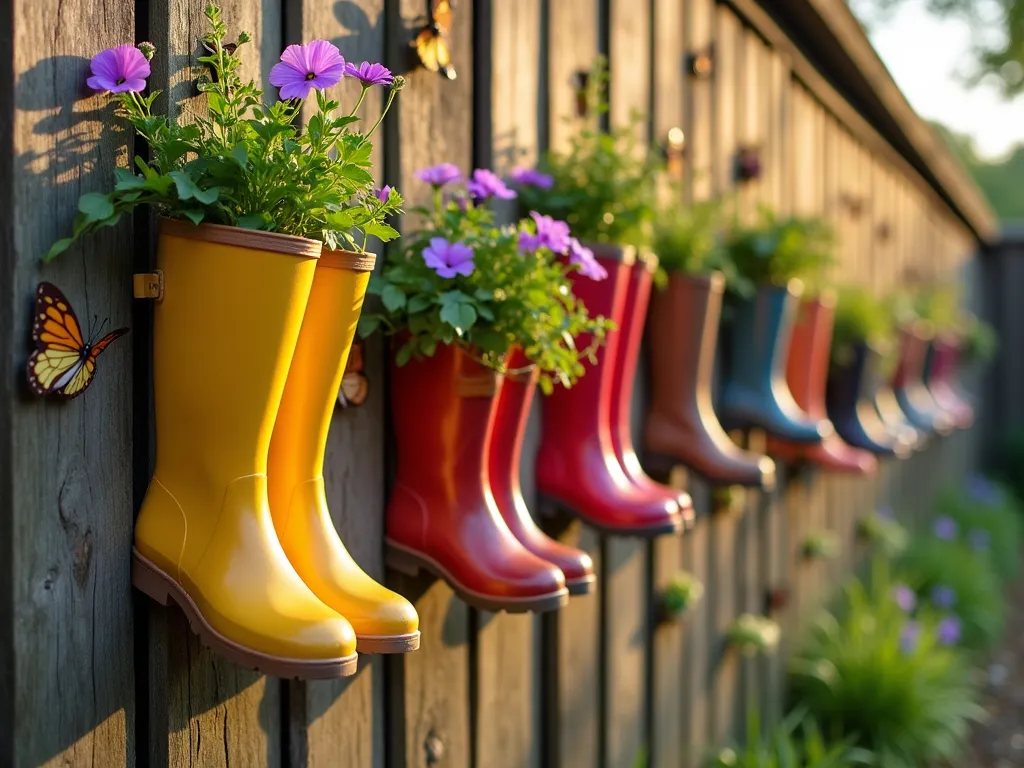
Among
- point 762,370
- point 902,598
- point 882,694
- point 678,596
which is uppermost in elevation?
point 762,370

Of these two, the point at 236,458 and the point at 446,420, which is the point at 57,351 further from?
the point at 446,420

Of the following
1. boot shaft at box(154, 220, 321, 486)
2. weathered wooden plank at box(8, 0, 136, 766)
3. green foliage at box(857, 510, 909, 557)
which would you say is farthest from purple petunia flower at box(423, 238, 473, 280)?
green foliage at box(857, 510, 909, 557)

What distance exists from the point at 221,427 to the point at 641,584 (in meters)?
1.34

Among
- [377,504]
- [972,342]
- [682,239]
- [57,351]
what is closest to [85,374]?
[57,351]

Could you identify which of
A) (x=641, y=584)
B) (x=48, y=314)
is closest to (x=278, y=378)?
(x=48, y=314)

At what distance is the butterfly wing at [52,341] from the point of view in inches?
37.4

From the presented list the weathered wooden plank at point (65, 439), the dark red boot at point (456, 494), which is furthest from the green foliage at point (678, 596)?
the weathered wooden plank at point (65, 439)

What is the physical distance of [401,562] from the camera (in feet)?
4.61

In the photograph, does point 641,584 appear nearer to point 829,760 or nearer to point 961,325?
point 829,760

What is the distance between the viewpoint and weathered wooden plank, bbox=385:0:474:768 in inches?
56.6

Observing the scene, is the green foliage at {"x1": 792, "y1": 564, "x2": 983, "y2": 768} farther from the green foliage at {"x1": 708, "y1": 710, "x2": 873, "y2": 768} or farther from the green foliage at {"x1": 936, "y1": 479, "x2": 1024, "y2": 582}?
the green foliage at {"x1": 936, "y1": 479, "x2": 1024, "y2": 582}

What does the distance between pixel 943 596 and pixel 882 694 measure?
1292 millimetres

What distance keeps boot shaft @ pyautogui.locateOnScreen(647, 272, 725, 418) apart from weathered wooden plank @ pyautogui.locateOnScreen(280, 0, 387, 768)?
2.58 ft

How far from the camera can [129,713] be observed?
1086 millimetres
